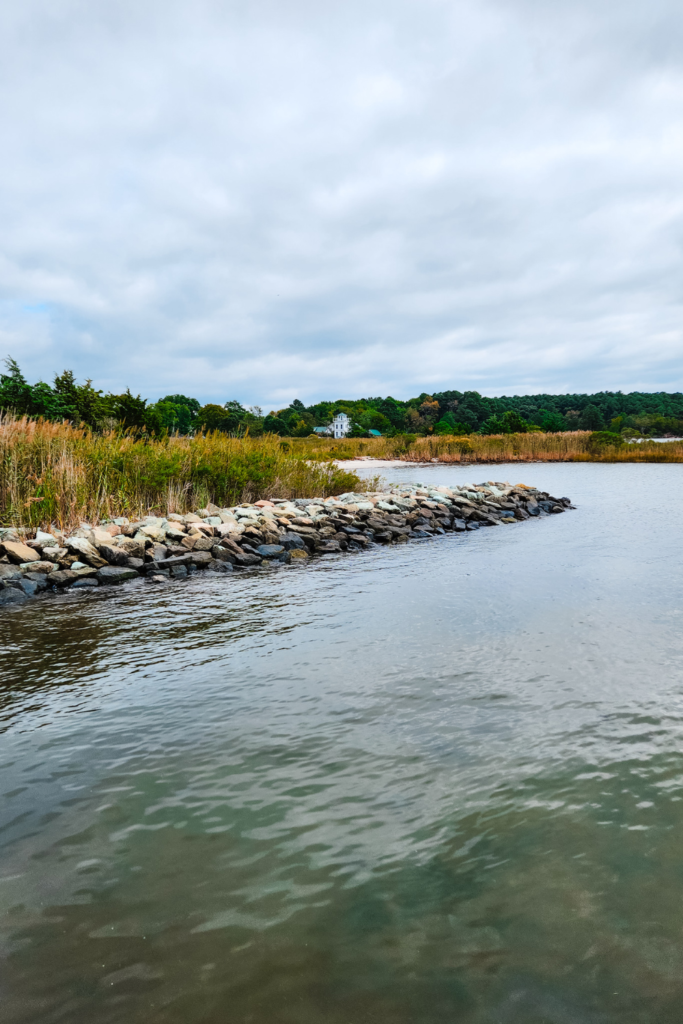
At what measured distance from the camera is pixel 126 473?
11.6 meters

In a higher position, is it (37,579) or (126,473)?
(126,473)

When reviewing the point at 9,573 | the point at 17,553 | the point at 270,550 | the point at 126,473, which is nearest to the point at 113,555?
the point at 17,553

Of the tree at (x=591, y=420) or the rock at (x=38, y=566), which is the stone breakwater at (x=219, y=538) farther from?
the tree at (x=591, y=420)

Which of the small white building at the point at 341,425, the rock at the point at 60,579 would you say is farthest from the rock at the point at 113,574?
the small white building at the point at 341,425

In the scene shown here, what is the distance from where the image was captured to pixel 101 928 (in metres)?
2.25

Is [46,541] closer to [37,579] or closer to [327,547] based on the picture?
[37,579]

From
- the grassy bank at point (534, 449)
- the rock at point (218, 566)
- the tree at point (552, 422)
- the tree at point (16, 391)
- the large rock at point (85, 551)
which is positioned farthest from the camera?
the tree at point (552, 422)

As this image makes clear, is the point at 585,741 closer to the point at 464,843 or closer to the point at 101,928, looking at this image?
the point at 464,843

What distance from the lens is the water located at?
79.0 inches

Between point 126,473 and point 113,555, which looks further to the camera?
point 126,473

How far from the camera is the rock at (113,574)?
27.6 ft

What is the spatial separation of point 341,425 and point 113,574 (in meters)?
101

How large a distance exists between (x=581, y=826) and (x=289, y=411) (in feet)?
362

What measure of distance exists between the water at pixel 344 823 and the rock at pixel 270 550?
13.4 ft
